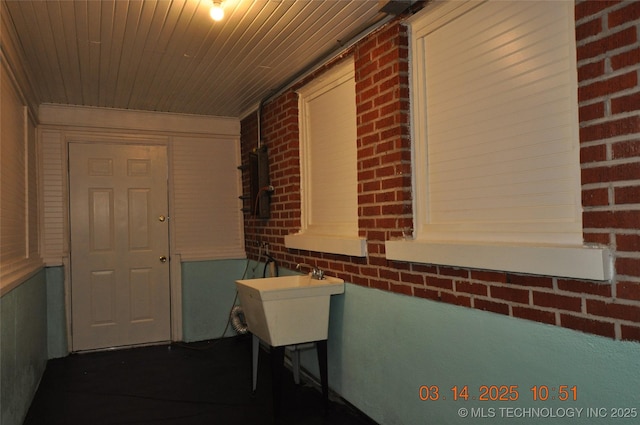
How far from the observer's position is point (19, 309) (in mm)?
2980

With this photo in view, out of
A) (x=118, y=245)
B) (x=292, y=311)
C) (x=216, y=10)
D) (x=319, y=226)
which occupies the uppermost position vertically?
(x=216, y=10)

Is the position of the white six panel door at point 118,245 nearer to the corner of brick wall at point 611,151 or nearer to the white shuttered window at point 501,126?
the white shuttered window at point 501,126

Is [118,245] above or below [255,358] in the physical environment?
above

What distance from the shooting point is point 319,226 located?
141 inches

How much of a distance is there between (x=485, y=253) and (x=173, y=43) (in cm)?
234

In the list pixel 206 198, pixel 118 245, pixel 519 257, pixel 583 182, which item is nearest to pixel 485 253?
pixel 519 257

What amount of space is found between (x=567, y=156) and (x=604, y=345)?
69 centimetres

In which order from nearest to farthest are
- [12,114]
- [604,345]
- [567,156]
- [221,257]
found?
[604,345]
[567,156]
[12,114]
[221,257]

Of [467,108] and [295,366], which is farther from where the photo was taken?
[295,366]

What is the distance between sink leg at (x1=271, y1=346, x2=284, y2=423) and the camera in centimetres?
291

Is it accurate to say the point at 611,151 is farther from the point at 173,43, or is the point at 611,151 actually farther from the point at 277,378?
the point at 173,43

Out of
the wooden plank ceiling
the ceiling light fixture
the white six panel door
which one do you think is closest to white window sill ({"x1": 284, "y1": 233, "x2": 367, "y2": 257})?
the wooden plank ceiling

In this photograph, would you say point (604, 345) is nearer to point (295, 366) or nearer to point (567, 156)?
point (567, 156)

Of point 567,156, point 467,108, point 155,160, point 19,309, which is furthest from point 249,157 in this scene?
point 567,156
